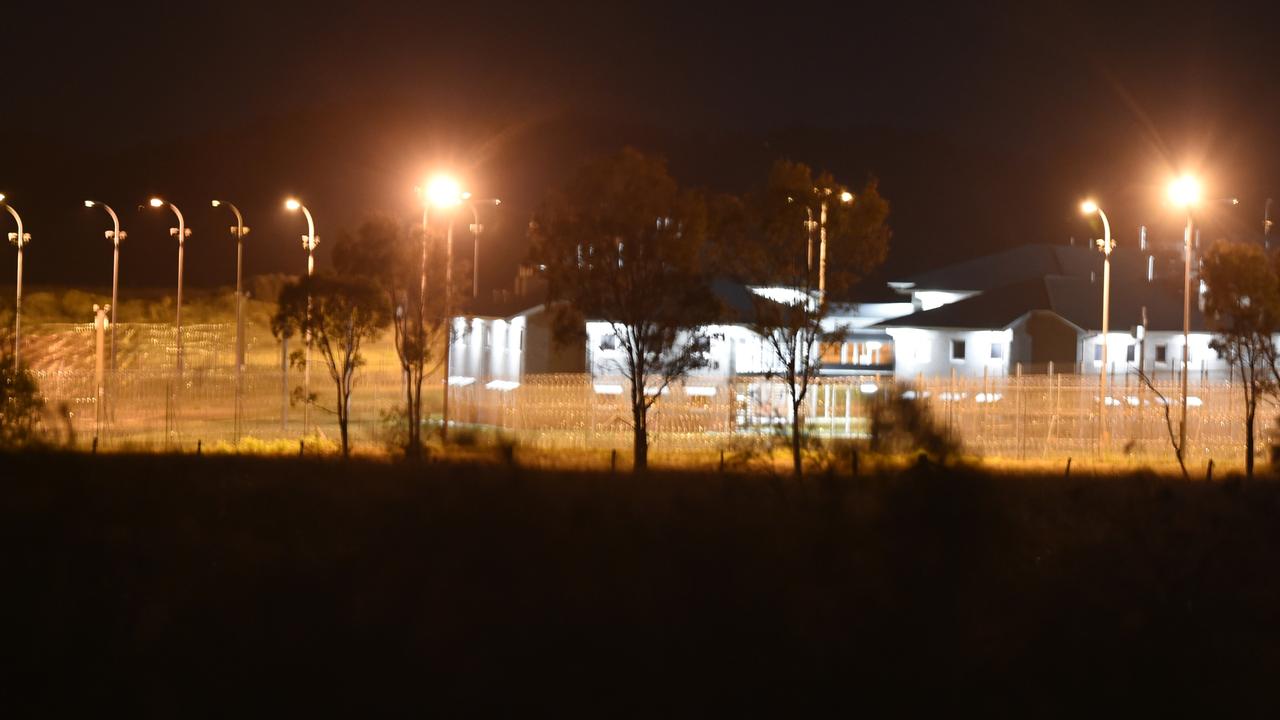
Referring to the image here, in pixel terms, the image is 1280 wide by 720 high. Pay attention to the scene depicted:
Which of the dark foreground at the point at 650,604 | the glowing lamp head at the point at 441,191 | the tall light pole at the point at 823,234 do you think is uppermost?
the glowing lamp head at the point at 441,191

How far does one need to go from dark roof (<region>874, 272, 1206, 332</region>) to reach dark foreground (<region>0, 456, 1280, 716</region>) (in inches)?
1534

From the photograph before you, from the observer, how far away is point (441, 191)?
28125 millimetres

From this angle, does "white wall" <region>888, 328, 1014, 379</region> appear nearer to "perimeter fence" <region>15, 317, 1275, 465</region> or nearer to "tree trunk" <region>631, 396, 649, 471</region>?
"perimeter fence" <region>15, 317, 1275, 465</region>

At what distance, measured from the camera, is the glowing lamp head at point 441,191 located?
27922 mm

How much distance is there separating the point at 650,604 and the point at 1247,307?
842 inches

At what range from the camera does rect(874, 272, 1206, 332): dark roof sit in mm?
54812

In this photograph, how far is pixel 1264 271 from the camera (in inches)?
1203

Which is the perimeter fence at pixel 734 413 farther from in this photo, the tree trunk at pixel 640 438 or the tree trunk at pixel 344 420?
the tree trunk at pixel 640 438

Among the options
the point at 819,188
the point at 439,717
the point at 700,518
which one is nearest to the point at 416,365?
the point at 819,188

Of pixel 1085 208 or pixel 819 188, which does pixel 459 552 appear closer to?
pixel 819 188

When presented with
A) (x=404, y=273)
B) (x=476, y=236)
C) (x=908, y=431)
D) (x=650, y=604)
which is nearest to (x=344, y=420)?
(x=404, y=273)

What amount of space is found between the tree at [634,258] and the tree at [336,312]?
456cm

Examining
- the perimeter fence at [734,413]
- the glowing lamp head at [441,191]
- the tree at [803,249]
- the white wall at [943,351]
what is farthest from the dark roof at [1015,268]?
the tree at [803,249]

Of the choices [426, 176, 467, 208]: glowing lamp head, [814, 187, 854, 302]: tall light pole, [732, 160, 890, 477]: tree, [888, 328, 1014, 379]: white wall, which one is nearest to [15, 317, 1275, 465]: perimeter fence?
[426, 176, 467, 208]: glowing lamp head
